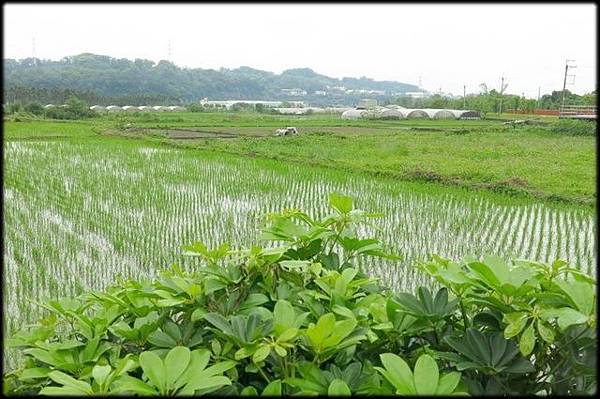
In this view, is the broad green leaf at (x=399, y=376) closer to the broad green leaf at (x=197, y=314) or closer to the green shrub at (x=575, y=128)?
the broad green leaf at (x=197, y=314)

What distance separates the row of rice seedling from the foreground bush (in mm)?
3355

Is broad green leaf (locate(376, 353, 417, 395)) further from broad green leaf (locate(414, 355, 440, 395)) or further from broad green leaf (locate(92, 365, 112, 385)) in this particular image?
broad green leaf (locate(92, 365, 112, 385))

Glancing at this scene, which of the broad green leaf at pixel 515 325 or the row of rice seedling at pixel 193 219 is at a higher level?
the broad green leaf at pixel 515 325

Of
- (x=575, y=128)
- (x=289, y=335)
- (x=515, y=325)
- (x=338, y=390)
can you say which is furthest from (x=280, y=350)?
(x=575, y=128)

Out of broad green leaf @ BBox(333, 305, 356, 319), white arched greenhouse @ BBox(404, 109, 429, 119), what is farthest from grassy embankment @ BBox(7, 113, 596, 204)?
white arched greenhouse @ BBox(404, 109, 429, 119)

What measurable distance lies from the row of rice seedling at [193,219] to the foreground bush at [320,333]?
336cm

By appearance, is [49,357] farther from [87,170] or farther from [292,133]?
[292,133]

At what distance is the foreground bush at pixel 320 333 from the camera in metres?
→ 0.82

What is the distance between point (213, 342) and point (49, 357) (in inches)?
13.7

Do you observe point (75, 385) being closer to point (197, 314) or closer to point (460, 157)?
point (197, 314)

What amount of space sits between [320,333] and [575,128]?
1027 inches

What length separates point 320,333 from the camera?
0.86 m

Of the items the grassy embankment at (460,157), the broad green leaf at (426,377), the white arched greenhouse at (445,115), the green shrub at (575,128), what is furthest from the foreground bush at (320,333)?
the white arched greenhouse at (445,115)

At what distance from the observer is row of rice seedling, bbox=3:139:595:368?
565cm
